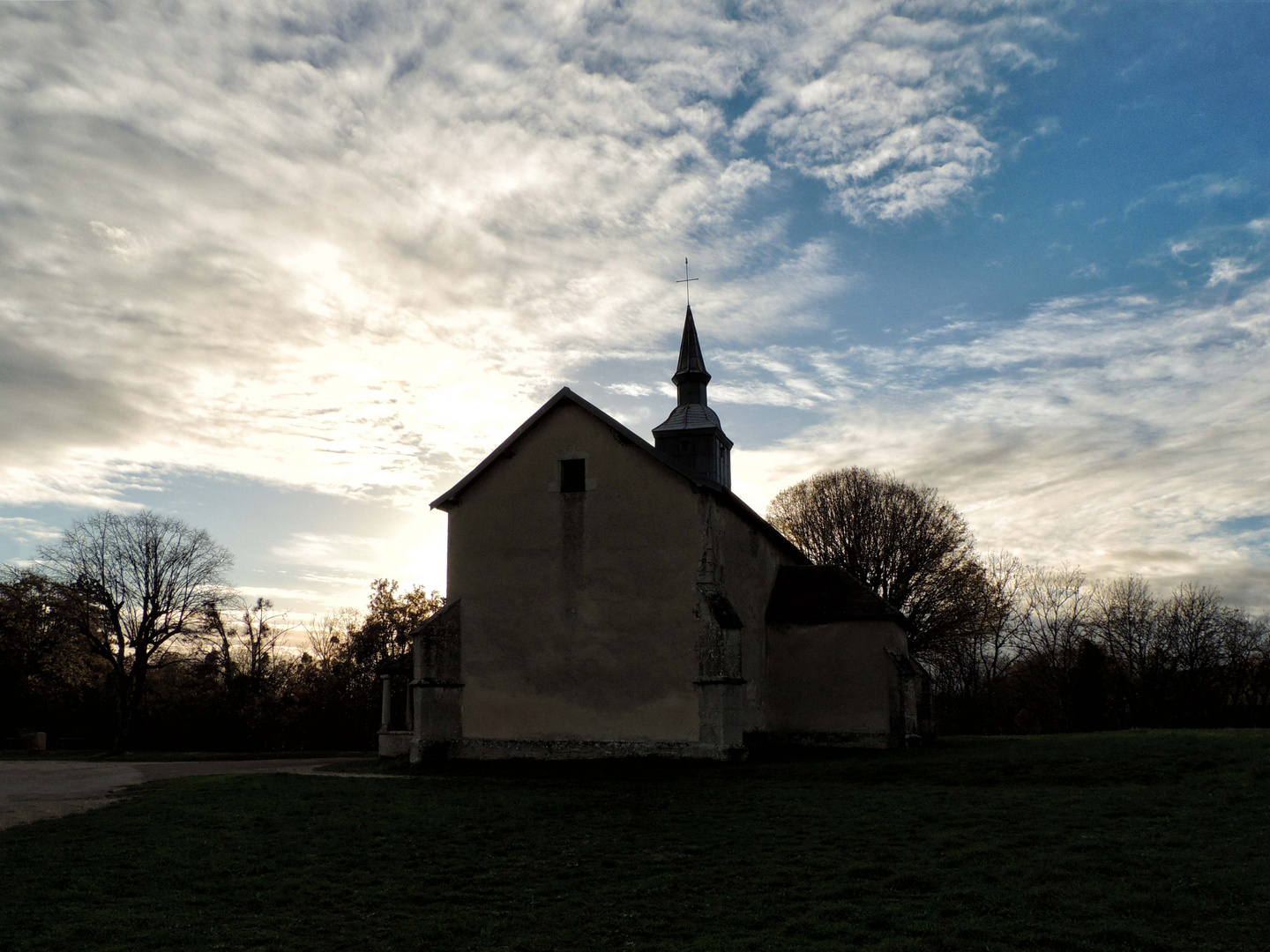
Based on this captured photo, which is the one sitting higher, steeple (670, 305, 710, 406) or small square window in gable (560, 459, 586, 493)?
steeple (670, 305, 710, 406)

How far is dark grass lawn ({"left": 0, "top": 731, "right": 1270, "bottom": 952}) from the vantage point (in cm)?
818

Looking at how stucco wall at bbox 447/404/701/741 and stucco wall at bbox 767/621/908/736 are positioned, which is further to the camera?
stucco wall at bbox 767/621/908/736

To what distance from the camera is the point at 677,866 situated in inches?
436

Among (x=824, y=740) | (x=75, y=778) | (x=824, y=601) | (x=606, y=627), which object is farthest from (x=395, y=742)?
(x=824, y=601)

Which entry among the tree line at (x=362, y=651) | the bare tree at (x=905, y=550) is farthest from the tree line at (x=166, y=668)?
the bare tree at (x=905, y=550)

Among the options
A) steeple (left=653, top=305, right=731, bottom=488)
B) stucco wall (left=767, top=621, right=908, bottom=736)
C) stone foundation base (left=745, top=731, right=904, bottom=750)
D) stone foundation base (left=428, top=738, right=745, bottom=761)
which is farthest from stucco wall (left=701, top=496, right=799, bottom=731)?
steeple (left=653, top=305, right=731, bottom=488)

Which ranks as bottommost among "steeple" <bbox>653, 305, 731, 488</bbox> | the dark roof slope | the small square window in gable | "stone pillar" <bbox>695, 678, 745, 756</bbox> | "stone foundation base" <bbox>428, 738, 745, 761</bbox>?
"stone foundation base" <bbox>428, 738, 745, 761</bbox>

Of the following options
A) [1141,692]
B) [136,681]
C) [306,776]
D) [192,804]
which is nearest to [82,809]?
[192,804]

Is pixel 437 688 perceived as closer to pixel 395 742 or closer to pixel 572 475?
pixel 395 742

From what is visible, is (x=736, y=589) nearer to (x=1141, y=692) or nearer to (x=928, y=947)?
(x=928, y=947)

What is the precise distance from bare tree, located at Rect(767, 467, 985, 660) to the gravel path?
89.0 feet

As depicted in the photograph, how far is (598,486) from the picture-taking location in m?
24.8

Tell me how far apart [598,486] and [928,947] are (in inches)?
708

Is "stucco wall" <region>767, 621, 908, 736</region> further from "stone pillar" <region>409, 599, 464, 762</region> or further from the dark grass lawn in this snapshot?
"stone pillar" <region>409, 599, 464, 762</region>
